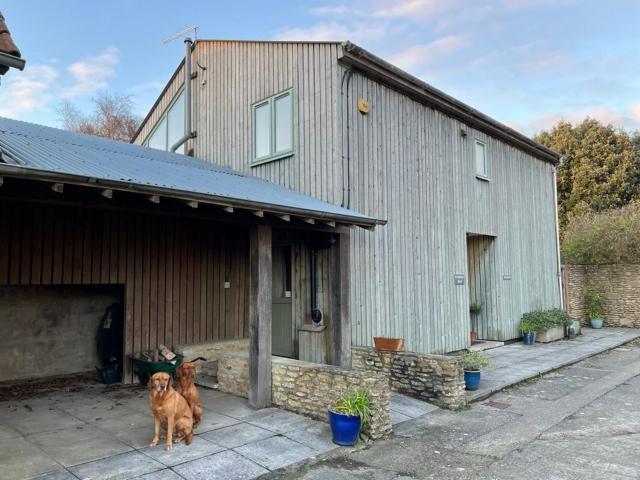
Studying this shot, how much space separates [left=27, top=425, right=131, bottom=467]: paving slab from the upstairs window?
793cm

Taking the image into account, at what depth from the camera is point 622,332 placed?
46.5ft

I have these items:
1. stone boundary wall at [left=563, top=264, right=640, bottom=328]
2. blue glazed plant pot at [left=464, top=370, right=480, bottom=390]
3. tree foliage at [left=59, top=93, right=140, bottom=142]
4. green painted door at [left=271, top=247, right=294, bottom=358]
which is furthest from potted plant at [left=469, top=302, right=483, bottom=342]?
tree foliage at [left=59, top=93, right=140, bottom=142]

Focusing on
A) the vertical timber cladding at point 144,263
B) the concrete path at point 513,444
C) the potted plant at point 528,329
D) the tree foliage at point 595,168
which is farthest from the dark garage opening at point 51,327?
the tree foliage at point 595,168

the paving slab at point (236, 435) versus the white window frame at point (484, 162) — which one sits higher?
the white window frame at point (484, 162)

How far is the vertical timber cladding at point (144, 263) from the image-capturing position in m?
6.50

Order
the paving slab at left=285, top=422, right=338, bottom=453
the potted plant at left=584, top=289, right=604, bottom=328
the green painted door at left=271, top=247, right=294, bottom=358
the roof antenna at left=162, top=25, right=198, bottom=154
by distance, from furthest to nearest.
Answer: the potted plant at left=584, top=289, right=604, bottom=328 < the roof antenna at left=162, top=25, right=198, bottom=154 < the green painted door at left=271, top=247, right=294, bottom=358 < the paving slab at left=285, top=422, right=338, bottom=453

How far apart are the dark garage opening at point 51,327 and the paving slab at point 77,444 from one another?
10.5 ft

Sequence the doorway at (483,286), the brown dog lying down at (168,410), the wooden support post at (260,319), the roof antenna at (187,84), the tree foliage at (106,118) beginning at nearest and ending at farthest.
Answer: the brown dog lying down at (168,410) < the wooden support post at (260,319) < the roof antenna at (187,84) < the doorway at (483,286) < the tree foliage at (106,118)

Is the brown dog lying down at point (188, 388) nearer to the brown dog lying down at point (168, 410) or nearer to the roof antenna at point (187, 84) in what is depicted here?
the brown dog lying down at point (168, 410)

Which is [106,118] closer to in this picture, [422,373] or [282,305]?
[282,305]

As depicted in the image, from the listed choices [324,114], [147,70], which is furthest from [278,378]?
[147,70]

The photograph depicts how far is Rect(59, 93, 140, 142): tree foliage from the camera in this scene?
24.0 meters

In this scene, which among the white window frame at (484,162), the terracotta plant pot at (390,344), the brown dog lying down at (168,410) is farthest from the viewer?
the white window frame at (484,162)

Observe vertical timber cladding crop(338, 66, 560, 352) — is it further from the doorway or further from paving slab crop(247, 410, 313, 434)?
paving slab crop(247, 410, 313, 434)
